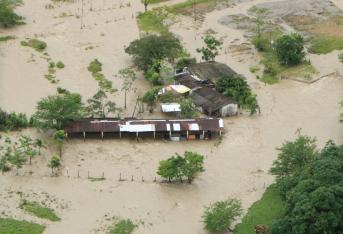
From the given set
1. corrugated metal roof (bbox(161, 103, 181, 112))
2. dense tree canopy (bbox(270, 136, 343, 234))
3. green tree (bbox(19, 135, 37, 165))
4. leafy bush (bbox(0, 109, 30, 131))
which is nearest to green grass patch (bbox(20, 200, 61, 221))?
green tree (bbox(19, 135, 37, 165))

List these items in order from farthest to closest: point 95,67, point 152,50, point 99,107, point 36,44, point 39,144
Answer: point 36,44, point 95,67, point 152,50, point 99,107, point 39,144

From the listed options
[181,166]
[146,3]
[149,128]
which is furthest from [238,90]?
[146,3]

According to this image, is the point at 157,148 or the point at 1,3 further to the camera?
the point at 1,3

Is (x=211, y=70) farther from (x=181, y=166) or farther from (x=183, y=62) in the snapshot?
(x=181, y=166)

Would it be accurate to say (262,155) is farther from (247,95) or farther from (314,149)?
(247,95)

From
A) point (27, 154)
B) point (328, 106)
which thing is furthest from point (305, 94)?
point (27, 154)

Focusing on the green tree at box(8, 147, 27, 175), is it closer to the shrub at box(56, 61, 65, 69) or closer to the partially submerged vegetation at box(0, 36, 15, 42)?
the shrub at box(56, 61, 65, 69)

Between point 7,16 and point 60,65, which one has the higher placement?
point 7,16


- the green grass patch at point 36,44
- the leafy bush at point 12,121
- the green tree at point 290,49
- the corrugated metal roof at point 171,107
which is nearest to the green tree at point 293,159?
the corrugated metal roof at point 171,107
